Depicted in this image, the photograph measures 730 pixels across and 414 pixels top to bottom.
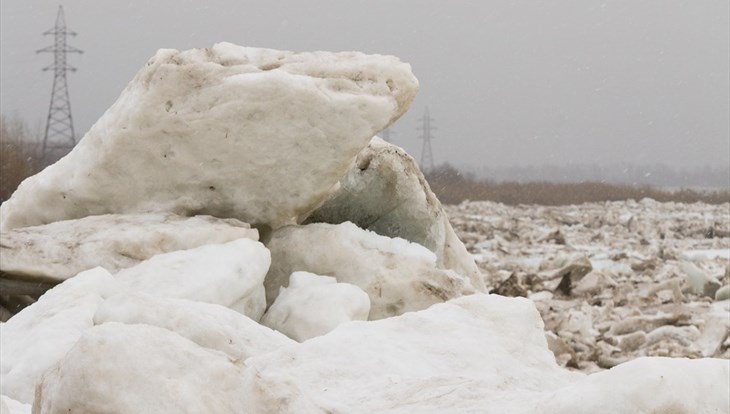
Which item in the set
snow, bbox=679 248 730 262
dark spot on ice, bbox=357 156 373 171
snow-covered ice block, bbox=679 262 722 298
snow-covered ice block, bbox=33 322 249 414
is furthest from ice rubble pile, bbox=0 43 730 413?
snow, bbox=679 248 730 262

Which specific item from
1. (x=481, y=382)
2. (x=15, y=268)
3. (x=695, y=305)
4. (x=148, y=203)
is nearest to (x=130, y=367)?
(x=481, y=382)

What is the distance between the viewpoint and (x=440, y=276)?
14.7 feet

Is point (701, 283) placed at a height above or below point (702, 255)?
above

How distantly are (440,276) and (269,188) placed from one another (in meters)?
0.88

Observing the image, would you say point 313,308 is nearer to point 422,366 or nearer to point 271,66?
point 271,66

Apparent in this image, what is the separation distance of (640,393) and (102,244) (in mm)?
3090

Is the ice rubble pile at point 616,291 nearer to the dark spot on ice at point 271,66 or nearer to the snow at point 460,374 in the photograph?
the dark spot on ice at point 271,66

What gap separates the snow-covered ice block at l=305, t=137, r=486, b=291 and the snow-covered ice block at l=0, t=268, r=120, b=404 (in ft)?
6.12

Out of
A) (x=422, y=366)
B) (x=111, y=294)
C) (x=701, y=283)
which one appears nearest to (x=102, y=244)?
(x=111, y=294)

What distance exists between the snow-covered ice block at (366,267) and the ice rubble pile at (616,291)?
99cm

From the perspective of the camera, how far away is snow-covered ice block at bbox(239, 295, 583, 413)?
1.78 meters

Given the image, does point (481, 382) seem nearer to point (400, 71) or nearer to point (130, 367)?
point (130, 367)

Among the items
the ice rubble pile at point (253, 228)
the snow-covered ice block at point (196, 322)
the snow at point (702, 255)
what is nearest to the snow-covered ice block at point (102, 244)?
the ice rubble pile at point (253, 228)

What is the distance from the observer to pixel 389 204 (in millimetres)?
5195
